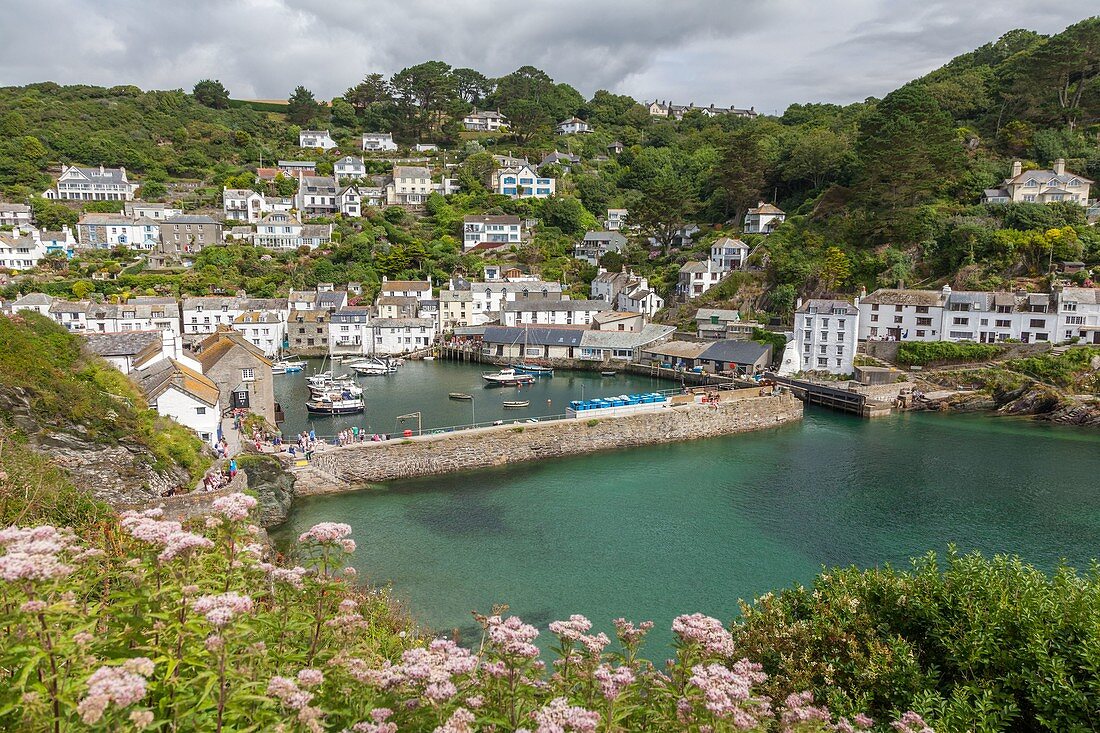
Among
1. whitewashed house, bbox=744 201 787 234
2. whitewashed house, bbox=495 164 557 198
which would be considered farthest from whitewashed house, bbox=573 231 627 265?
whitewashed house, bbox=744 201 787 234

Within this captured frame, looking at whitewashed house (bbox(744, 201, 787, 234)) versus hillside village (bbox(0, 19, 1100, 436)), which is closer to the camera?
hillside village (bbox(0, 19, 1100, 436))

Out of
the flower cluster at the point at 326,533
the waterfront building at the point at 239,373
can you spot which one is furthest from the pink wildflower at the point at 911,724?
the waterfront building at the point at 239,373

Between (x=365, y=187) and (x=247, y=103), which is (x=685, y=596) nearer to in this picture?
(x=365, y=187)

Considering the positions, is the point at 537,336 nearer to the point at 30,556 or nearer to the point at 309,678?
the point at 309,678

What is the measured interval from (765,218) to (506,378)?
32.0m

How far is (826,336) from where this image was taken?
134 feet

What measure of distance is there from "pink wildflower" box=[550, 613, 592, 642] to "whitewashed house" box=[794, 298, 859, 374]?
39.7 m

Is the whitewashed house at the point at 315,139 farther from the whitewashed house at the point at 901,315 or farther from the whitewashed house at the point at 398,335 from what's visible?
the whitewashed house at the point at 901,315

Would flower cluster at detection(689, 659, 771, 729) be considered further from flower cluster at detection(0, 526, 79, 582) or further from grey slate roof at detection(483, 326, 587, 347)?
grey slate roof at detection(483, 326, 587, 347)

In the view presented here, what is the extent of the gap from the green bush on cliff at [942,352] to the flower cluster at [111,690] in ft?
144

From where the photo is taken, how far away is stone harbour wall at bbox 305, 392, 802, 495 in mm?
23391

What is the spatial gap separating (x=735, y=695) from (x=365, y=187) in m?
81.2

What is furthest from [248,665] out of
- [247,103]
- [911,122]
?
[247,103]

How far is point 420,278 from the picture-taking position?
6353cm
